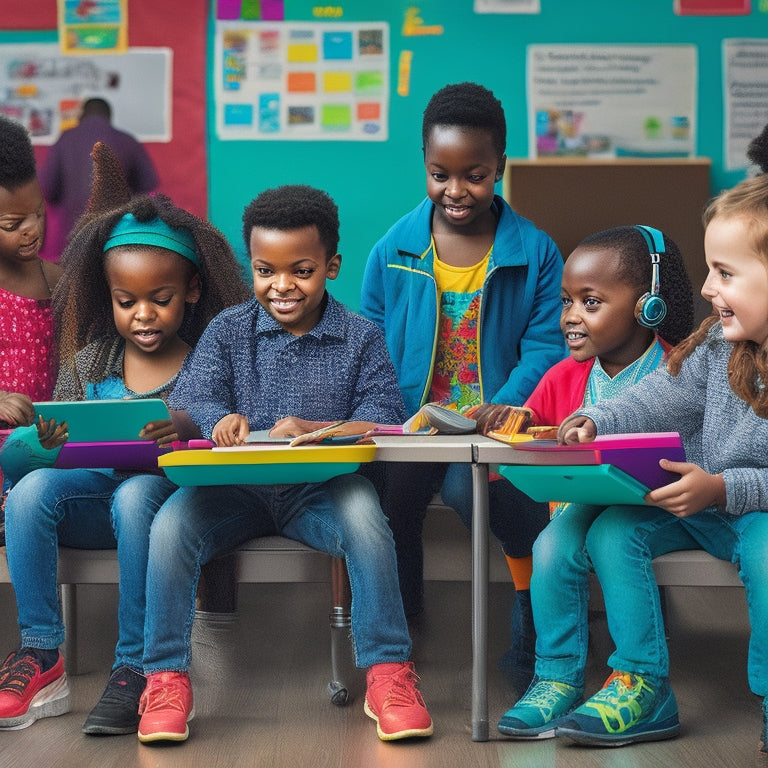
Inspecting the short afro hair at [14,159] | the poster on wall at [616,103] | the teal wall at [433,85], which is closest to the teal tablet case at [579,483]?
the short afro hair at [14,159]

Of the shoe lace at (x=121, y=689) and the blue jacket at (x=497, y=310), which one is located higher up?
the blue jacket at (x=497, y=310)

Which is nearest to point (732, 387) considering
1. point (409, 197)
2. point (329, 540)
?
point (329, 540)

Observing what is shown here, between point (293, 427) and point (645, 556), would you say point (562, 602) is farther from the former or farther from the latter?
point (293, 427)

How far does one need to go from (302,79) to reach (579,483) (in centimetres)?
323

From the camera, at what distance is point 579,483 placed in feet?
5.63

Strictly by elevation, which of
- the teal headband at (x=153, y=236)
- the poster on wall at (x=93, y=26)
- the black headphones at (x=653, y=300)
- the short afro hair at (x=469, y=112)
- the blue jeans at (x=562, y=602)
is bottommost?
the blue jeans at (x=562, y=602)

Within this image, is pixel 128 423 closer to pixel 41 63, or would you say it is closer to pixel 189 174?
pixel 189 174

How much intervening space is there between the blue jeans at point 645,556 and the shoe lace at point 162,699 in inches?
29.4

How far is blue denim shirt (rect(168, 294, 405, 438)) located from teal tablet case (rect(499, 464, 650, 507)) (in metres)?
0.44

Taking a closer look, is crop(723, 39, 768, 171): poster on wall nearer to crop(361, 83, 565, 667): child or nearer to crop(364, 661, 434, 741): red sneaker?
crop(361, 83, 565, 667): child

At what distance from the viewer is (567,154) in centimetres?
452

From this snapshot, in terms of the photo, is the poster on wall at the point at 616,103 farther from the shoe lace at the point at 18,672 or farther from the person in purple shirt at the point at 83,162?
the shoe lace at the point at 18,672

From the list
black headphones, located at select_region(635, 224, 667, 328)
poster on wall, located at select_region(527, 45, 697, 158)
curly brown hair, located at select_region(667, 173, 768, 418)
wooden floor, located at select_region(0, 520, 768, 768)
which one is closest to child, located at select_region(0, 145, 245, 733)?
wooden floor, located at select_region(0, 520, 768, 768)

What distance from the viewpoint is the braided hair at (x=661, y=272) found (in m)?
2.18
